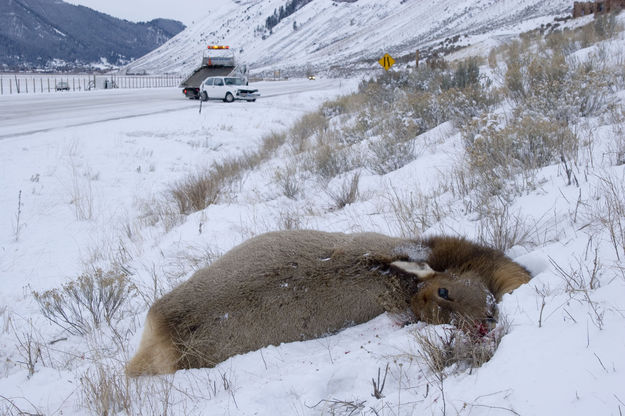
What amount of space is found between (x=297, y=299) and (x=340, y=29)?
126090mm

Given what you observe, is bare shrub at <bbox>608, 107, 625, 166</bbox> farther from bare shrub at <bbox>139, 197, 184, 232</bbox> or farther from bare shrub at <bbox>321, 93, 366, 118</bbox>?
bare shrub at <bbox>321, 93, 366, 118</bbox>

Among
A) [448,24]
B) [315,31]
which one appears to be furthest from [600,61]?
[315,31]

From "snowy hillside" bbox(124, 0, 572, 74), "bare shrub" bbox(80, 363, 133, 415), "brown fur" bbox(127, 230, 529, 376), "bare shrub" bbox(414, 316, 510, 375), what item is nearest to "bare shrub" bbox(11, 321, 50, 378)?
"bare shrub" bbox(80, 363, 133, 415)

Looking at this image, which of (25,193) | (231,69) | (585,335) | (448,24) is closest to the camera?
(585,335)

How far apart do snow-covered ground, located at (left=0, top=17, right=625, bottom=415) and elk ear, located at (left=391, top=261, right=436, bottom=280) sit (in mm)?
311

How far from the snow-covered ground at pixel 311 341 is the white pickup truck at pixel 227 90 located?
18609mm

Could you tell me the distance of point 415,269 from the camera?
2928mm

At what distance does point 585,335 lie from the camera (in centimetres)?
185

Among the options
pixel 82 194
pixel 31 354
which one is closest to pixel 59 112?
pixel 82 194

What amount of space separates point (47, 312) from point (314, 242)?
3037 millimetres

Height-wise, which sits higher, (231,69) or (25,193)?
(231,69)

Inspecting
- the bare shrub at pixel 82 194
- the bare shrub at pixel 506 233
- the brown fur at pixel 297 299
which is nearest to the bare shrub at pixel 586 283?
the brown fur at pixel 297 299

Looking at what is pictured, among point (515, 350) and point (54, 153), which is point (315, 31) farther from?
point (515, 350)

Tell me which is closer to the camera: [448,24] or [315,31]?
[448,24]
